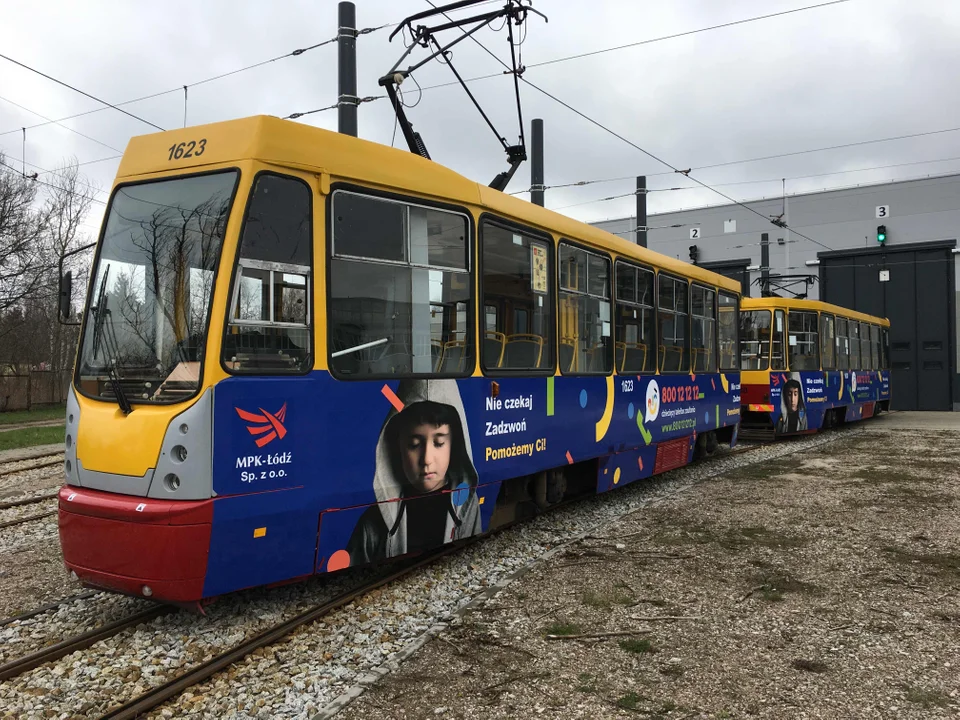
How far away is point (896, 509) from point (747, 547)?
282cm

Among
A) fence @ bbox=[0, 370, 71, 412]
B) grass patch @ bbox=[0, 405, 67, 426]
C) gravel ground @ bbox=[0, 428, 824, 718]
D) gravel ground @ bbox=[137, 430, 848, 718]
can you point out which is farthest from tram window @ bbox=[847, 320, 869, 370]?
fence @ bbox=[0, 370, 71, 412]

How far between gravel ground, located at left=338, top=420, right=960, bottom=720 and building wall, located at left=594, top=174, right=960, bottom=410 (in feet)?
82.0

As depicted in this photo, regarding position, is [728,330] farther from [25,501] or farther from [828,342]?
[25,501]

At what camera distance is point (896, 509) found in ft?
26.9

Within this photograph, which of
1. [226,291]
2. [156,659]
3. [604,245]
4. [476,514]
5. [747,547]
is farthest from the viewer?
[604,245]

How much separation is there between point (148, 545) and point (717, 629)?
3.32m

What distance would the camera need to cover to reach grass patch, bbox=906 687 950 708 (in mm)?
3547

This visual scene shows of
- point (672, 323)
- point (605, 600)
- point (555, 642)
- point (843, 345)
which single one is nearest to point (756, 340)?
point (843, 345)

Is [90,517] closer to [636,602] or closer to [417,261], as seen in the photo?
[417,261]

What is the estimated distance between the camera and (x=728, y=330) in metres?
11.5

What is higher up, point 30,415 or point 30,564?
point 30,415

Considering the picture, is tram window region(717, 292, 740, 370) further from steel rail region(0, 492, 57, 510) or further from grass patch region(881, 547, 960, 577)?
steel rail region(0, 492, 57, 510)

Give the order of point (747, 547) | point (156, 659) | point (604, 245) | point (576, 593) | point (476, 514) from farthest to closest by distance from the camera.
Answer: point (604, 245) → point (747, 547) → point (476, 514) → point (576, 593) → point (156, 659)

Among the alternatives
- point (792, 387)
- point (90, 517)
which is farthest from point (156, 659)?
point (792, 387)
